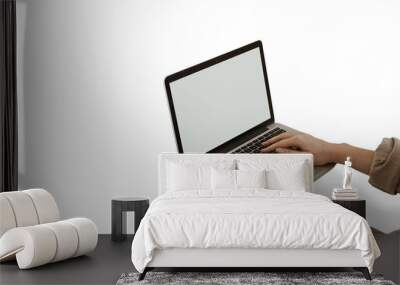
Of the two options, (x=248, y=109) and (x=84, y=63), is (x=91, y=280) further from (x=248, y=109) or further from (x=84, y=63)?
(x=84, y=63)

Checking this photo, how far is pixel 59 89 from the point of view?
23.0 feet

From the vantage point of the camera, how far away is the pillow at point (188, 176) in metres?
5.54

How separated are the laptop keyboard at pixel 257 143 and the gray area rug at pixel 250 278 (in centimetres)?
137

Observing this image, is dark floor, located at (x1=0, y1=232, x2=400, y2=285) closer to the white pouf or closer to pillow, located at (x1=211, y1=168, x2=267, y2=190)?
the white pouf

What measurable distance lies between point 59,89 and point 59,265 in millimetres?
2533

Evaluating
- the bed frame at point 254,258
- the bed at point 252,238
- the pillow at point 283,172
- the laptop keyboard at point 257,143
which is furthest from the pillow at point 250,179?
the bed frame at point 254,258

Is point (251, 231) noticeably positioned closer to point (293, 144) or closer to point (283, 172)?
point (283, 172)

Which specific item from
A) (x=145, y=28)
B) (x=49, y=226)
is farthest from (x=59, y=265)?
(x=145, y=28)

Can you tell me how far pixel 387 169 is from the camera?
257cm

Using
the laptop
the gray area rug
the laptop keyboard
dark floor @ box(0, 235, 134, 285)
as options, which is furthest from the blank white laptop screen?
the gray area rug

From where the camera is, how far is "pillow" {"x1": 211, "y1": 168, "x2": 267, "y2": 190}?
5.47 meters

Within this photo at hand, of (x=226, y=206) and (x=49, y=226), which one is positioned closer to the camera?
A: (x=226, y=206)

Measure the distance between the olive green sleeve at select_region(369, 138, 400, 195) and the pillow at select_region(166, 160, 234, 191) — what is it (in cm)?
283

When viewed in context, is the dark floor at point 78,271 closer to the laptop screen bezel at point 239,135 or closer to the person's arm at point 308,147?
the laptop screen bezel at point 239,135
